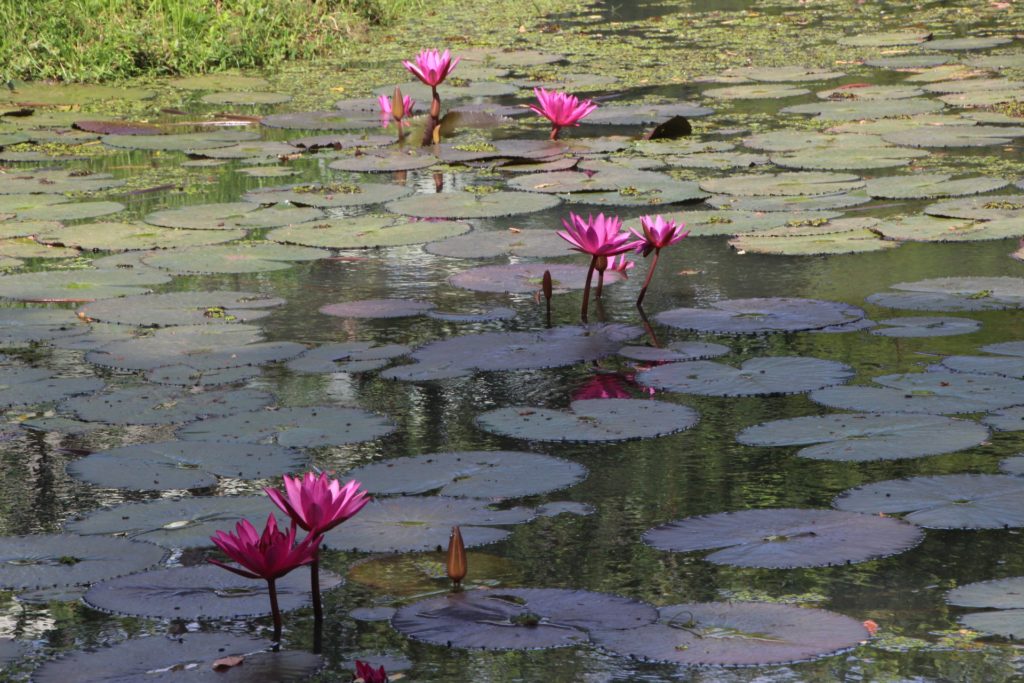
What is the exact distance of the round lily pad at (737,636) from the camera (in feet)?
6.84

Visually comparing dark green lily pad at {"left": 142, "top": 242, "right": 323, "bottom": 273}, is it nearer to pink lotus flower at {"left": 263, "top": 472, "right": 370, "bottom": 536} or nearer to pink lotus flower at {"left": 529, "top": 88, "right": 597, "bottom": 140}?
pink lotus flower at {"left": 529, "top": 88, "right": 597, "bottom": 140}

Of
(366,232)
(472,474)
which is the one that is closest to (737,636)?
(472,474)

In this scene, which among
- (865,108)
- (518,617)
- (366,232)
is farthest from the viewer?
(865,108)

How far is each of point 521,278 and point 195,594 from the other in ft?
7.60

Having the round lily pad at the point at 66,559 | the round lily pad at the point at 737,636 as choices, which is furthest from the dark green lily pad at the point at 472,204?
the round lily pad at the point at 737,636

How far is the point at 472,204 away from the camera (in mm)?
5668

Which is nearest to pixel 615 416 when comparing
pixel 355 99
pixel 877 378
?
pixel 877 378

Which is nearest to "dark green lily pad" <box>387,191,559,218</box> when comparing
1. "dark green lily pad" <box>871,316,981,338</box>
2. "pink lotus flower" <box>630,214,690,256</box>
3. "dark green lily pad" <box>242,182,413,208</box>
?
"dark green lily pad" <box>242,182,413,208</box>

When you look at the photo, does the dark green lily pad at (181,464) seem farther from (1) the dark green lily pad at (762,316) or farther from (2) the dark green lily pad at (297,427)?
(1) the dark green lily pad at (762,316)

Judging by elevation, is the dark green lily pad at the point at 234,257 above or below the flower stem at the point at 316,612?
above

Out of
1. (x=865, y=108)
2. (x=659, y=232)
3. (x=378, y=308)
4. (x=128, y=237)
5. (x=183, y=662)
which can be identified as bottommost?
(x=183, y=662)

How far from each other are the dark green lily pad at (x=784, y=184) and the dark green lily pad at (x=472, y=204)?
67 cm

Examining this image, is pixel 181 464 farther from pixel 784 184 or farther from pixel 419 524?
pixel 784 184

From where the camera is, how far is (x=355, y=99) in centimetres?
861
